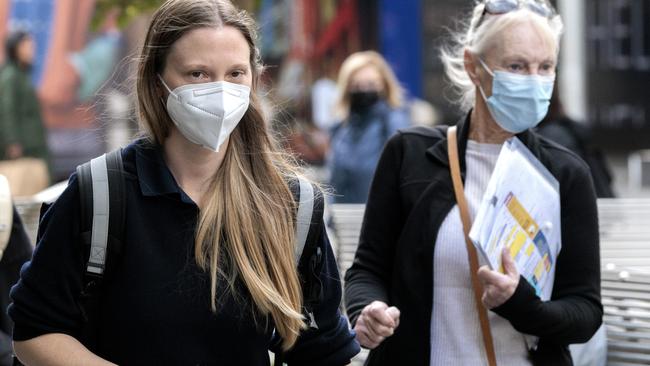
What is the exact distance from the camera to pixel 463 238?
10.2ft

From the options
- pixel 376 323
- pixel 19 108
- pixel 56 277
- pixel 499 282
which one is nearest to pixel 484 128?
pixel 499 282

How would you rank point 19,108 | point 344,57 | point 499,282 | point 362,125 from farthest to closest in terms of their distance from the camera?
point 344,57 → point 19,108 → point 362,125 → point 499,282

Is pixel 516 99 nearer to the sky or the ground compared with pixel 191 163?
nearer to the ground

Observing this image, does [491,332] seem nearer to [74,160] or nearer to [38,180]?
[38,180]

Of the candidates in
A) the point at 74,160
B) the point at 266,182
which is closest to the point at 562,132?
the point at 266,182

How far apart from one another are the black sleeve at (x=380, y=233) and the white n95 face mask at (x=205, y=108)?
87 cm

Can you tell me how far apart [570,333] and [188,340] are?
3.93 feet

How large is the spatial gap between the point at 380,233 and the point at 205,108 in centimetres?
96

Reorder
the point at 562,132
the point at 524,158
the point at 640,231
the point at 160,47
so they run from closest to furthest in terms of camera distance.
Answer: the point at 160,47, the point at 524,158, the point at 640,231, the point at 562,132

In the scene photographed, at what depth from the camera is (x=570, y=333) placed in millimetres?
3068

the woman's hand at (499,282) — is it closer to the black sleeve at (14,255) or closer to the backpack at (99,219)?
the backpack at (99,219)

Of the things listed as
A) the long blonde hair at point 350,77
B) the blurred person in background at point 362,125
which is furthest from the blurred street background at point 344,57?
the blurred person in background at point 362,125

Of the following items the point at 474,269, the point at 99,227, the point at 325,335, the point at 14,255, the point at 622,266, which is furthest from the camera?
the point at 622,266

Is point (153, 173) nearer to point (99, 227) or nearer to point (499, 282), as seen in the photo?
point (99, 227)
